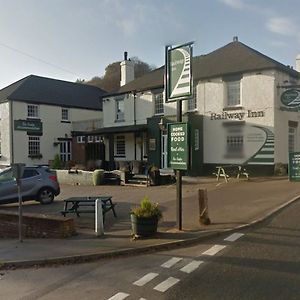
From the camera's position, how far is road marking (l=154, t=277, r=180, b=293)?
547cm

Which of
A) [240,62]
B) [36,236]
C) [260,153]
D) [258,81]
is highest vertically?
[240,62]

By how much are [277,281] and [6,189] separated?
1234cm

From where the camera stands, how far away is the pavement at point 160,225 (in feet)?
25.2

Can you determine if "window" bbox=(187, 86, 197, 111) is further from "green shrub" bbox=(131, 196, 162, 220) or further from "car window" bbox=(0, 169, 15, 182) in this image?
"green shrub" bbox=(131, 196, 162, 220)

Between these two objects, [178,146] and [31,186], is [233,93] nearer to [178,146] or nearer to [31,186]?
[31,186]

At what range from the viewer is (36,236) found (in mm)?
10180

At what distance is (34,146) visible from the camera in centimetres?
3509

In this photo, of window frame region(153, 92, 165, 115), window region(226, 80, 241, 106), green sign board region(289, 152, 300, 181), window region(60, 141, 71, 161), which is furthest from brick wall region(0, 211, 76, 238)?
window region(60, 141, 71, 161)

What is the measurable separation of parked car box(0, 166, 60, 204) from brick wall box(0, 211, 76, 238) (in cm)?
401

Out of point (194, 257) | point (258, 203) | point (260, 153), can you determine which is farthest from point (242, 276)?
point (260, 153)

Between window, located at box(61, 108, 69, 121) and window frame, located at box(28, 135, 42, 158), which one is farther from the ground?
window, located at box(61, 108, 69, 121)

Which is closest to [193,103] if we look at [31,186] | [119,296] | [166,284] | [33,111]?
[31,186]

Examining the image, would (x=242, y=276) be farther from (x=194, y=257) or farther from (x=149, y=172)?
(x=149, y=172)

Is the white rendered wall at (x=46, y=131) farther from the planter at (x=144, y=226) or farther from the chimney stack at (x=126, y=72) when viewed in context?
the planter at (x=144, y=226)
